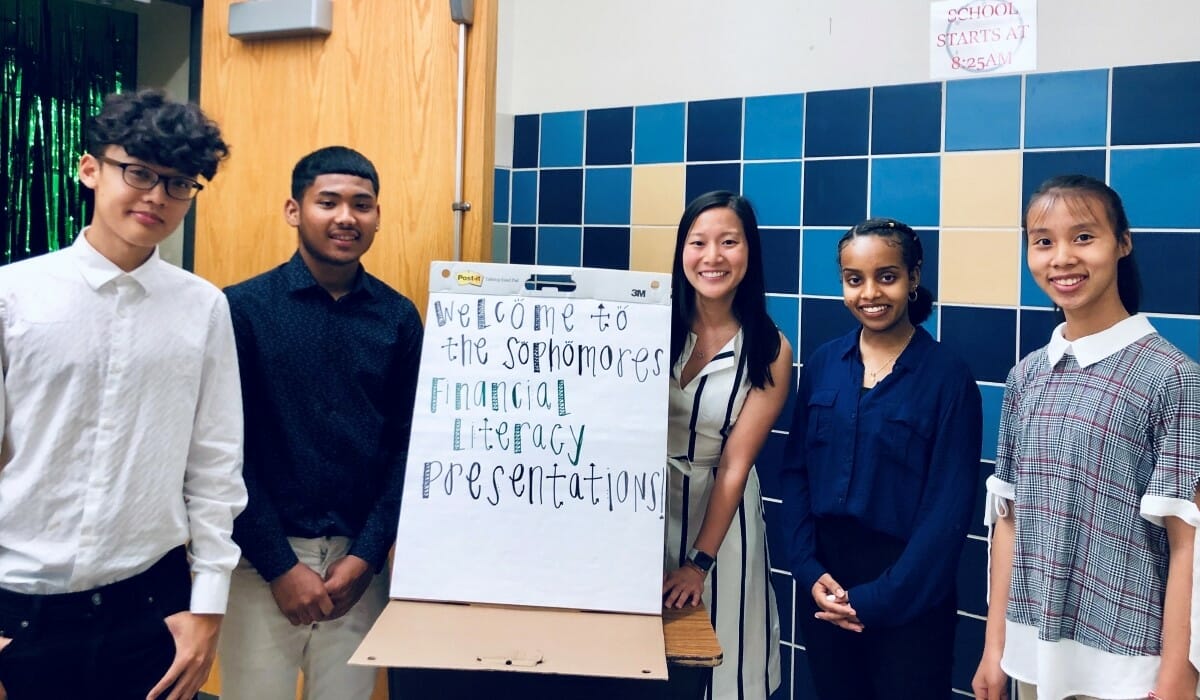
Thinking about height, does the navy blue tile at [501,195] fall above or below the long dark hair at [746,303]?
above

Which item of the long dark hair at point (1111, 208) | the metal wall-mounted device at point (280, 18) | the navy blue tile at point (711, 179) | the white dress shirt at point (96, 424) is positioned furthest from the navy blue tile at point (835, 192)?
the white dress shirt at point (96, 424)

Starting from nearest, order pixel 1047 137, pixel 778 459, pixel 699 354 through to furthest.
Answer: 1. pixel 699 354
2. pixel 1047 137
3. pixel 778 459

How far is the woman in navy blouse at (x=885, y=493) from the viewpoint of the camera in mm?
1499

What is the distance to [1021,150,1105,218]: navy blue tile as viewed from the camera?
1.83 metres

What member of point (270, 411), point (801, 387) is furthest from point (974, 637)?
point (270, 411)

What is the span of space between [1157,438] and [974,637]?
86cm

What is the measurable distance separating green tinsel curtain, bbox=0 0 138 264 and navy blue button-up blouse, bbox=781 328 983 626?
1938mm

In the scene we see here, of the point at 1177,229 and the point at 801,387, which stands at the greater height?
the point at 1177,229

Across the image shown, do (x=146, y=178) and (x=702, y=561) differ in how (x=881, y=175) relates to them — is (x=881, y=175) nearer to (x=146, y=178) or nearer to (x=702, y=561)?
(x=702, y=561)

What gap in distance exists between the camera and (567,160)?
248 cm

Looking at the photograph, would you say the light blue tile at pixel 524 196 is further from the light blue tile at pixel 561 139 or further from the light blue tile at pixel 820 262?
the light blue tile at pixel 820 262

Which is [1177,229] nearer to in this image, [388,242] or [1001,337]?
[1001,337]

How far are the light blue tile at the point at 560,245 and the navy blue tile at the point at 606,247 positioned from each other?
2cm

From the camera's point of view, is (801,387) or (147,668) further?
(801,387)
